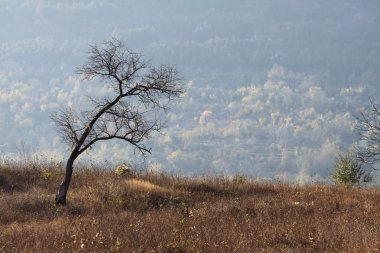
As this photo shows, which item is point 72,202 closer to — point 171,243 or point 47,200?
point 47,200

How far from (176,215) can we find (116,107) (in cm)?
397

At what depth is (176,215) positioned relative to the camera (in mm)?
13469

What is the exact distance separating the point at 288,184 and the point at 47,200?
9.62 meters

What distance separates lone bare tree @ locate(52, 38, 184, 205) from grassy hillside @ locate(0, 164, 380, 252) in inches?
69.1

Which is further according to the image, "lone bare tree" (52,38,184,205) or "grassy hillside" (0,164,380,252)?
"lone bare tree" (52,38,184,205)

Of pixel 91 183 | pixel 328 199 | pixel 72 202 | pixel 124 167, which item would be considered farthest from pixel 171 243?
pixel 124 167

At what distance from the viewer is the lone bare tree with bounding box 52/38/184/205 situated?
15.2 m

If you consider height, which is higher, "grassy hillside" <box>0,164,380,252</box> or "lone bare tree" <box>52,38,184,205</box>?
"lone bare tree" <box>52,38,184,205</box>

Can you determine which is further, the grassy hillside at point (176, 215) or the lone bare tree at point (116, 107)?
the lone bare tree at point (116, 107)

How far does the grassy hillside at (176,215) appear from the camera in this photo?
9.24 meters

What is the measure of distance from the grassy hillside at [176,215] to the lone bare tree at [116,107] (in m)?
1.76

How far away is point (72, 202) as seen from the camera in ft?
50.2

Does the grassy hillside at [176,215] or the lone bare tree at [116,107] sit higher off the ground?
the lone bare tree at [116,107]

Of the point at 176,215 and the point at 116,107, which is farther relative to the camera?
the point at 116,107
